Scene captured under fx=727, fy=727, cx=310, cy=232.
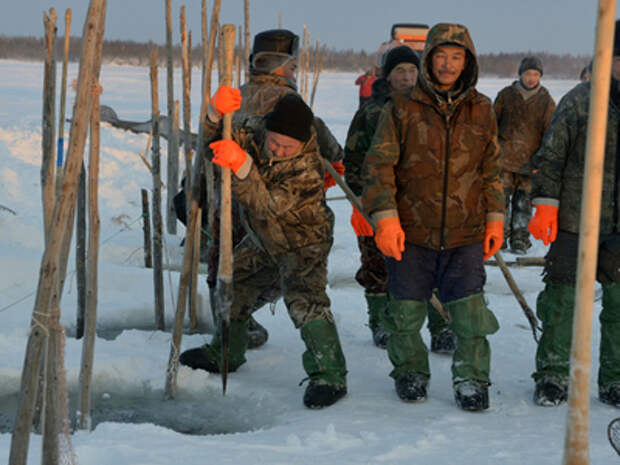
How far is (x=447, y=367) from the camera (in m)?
3.58

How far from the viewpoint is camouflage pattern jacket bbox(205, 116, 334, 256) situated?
299cm

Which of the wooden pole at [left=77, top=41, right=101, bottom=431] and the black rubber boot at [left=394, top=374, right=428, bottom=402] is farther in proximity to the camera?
the black rubber boot at [left=394, top=374, right=428, bottom=402]

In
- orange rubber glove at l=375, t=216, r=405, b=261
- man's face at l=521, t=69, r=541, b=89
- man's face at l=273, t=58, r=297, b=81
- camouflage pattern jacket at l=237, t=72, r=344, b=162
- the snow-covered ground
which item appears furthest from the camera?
man's face at l=521, t=69, r=541, b=89

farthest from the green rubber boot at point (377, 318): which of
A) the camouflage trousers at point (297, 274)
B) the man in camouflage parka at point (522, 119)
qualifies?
the man in camouflage parka at point (522, 119)

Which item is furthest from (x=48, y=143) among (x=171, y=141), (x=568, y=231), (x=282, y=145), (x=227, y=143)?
(x=171, y=141)

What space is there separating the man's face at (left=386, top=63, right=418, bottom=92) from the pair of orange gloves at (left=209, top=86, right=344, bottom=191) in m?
1.29

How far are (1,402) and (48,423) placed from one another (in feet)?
4.65

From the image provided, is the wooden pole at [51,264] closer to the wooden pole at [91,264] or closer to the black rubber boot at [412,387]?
the wooden pole at [91,264]

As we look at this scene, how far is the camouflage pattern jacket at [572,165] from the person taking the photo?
2.89 m

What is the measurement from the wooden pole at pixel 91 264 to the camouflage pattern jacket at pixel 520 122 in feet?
15.5

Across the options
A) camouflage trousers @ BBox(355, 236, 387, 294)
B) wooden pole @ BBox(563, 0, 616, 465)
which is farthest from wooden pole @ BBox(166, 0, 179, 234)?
wooden pole @ BBox(563, 0, 616, 465)

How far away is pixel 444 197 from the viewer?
288 cm

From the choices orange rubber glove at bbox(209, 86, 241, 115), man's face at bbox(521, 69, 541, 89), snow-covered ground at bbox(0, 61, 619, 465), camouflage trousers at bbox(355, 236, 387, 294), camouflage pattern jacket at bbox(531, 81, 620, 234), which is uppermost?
man's face at bbox(521, 69, 541, 89)

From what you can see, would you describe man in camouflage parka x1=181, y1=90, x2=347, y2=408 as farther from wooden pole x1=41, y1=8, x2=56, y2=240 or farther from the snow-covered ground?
wooden pole x1=41, y1=8, x2=56, y2=240
